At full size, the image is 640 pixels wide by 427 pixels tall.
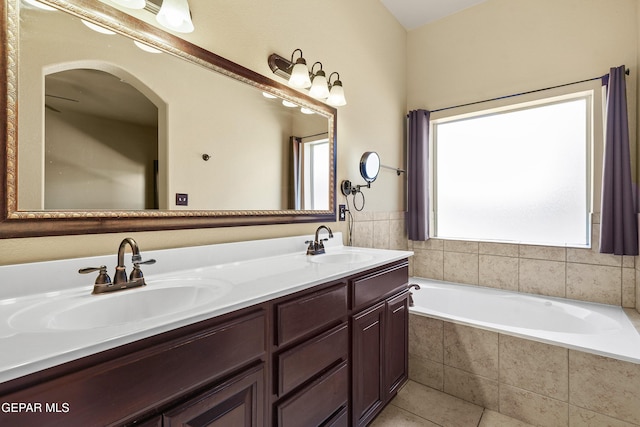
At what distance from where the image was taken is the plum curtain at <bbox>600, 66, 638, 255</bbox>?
77.4 inches

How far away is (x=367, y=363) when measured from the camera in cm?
151

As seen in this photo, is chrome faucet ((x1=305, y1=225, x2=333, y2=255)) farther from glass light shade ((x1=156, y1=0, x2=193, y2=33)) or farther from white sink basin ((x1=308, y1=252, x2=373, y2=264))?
glass light shade ((x1=156, y1=0, x2=193, y2=33))

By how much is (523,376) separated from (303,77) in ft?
6.93

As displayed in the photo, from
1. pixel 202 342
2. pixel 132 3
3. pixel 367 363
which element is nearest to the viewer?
pixel 202 342

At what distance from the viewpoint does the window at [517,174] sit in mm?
2309

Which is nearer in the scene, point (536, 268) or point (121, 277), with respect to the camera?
point (121, 277)

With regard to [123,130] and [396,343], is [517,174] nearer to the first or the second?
[396,343]

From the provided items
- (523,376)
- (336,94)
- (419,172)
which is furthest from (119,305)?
(419,172)

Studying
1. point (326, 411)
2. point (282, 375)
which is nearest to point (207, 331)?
point (282, 375)

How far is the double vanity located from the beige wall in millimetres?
82

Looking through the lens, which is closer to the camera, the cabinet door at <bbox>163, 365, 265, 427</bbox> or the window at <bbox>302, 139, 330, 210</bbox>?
the cabinet door at <bbox>163, 365, 265, 427</bbox>

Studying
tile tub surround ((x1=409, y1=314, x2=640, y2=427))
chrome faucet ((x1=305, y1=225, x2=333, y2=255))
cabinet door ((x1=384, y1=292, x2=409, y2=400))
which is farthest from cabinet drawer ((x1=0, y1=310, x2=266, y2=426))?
tile tub surround ((x1=409, y1=314, x2=640, y2=427))

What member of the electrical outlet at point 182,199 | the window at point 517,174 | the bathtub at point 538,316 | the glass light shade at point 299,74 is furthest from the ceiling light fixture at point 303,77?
the bathtub at point 538,316

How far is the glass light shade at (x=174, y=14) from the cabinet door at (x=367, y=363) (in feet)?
4.85
